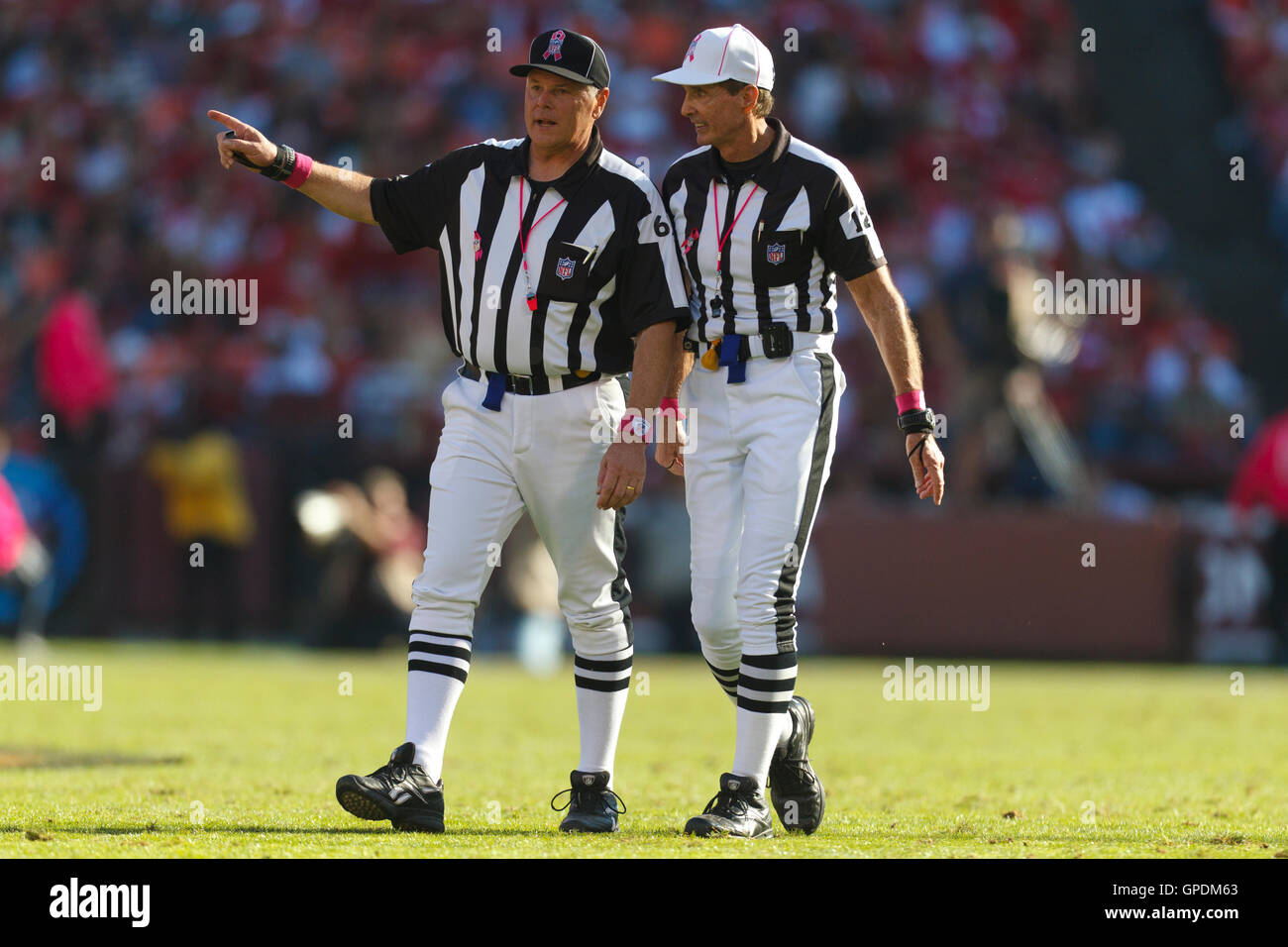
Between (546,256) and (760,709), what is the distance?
151 centimetres

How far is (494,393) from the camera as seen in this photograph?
563cm

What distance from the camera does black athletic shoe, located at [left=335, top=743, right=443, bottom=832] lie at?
5.22 m

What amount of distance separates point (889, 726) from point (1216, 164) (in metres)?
10.5

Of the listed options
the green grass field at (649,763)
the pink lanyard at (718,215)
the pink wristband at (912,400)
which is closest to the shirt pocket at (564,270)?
the pink lanyard at (718,215)

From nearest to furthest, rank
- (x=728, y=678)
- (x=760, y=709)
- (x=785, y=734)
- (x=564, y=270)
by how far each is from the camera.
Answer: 1. (x=760, y=709)
2. (x=564, y=270)
3. (x=785, y=734)
4. (x=728, y=678)

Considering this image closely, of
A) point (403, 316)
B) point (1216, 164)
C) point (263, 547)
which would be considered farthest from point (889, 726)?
point (1216, 164)

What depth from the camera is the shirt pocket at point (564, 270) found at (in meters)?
5.59

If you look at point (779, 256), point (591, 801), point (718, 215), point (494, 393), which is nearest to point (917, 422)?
point (779, 256)

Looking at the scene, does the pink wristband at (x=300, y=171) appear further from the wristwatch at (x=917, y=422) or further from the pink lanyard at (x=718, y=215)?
the wristwatch at (x=917, y=422)

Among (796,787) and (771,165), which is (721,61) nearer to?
(771,165)

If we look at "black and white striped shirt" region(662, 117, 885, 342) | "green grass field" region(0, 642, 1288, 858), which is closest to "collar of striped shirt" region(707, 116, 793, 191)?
"black and white striped shirt" region(662, 117, 885, 342)

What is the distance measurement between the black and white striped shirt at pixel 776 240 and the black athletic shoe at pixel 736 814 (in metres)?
1.38

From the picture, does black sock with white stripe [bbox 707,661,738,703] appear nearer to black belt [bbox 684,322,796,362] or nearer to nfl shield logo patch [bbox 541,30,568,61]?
black belt [bbox 684,322,796,362]
